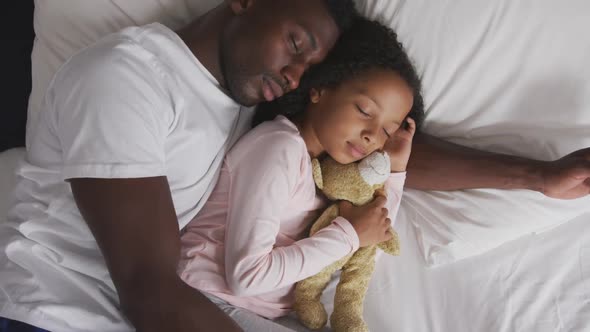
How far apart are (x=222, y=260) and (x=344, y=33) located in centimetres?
56

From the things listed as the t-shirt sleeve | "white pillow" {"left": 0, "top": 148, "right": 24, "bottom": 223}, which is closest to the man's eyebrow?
the t-shirt sleeve

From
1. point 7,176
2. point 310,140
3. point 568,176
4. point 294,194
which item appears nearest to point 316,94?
point 310,140

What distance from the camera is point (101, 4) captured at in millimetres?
1200

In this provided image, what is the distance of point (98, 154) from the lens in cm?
89

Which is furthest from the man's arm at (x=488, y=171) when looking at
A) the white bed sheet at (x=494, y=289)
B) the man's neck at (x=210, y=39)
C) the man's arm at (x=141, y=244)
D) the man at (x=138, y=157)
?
the man's arm at (x=141, y=244)

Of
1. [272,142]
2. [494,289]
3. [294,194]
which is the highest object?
[272,142]

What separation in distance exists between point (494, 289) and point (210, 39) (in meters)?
0.85

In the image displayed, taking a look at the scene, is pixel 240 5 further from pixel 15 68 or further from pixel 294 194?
pixel 15 68

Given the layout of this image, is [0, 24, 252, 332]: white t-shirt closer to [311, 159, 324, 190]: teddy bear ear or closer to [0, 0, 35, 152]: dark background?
[311, 159, 324, 190]: teddy bear ear

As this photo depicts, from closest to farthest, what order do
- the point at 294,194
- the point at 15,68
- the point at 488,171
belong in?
→ 1. the point at 294,194
2. the point at 488,171
3. the point at 15,68

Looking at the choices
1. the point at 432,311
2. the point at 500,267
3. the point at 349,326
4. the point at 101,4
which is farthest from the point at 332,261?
the point at 101,4

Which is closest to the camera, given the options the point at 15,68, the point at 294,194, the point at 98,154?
the point at 98,154

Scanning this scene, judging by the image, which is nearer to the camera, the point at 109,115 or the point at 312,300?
the point at 109,115

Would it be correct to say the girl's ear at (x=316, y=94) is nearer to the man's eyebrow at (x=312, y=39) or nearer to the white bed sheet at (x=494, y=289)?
the man's eyebrow at (x=312, y=39)
